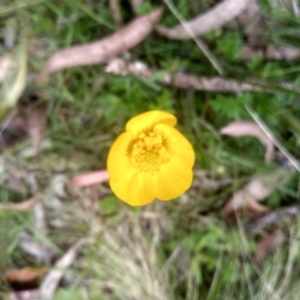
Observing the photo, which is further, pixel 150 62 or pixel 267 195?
pixel 267 195

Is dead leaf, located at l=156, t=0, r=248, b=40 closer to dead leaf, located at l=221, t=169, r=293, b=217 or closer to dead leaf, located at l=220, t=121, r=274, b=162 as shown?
dead leaf, located at l=220, t=121, r=274, b=162

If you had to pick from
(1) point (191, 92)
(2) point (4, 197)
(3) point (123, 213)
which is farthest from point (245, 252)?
(2) point (4, 197)

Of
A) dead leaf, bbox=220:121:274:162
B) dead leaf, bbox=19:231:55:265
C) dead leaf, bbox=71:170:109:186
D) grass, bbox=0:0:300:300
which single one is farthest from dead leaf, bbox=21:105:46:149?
dead leaf, bbox=220:121:274:162

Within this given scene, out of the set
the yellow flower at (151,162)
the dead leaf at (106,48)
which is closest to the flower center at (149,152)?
the yellow flower at (151,162)

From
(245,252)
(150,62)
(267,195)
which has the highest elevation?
(150,62)

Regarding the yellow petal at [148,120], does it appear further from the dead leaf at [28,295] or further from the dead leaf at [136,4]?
the dead leaf at [28,295]

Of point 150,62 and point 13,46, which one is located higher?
point 13,46

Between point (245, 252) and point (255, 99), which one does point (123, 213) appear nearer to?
point (245, 252)
